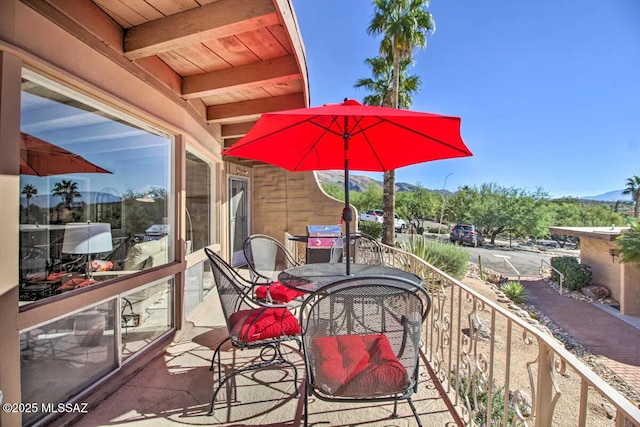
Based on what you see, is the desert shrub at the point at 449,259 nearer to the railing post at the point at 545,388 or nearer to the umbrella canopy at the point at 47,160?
the railing post at the point at 545,388

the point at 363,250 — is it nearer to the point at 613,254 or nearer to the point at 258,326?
the point at 258,326

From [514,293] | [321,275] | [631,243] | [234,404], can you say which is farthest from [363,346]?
[631,243]

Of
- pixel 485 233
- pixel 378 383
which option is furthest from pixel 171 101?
pixel 485 233

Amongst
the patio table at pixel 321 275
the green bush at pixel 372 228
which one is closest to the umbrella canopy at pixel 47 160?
the patio table at pixel 321 275

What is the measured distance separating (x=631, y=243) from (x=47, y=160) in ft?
44.4

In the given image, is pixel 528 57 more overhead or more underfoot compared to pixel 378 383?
more overhead

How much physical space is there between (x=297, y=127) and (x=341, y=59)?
21.5 m

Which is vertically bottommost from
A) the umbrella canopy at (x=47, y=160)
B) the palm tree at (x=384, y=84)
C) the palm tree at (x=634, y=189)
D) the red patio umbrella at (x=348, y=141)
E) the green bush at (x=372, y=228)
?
the green bush at (x=372, y=228)

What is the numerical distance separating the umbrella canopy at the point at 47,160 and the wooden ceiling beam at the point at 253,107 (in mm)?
1731

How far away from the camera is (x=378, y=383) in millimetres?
1276

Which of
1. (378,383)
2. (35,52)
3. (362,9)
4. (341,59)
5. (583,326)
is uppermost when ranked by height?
(341,59)

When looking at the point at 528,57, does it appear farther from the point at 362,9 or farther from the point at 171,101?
the point at 171,101

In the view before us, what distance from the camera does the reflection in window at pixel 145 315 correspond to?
2.21 meters

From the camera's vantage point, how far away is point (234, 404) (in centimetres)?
184
